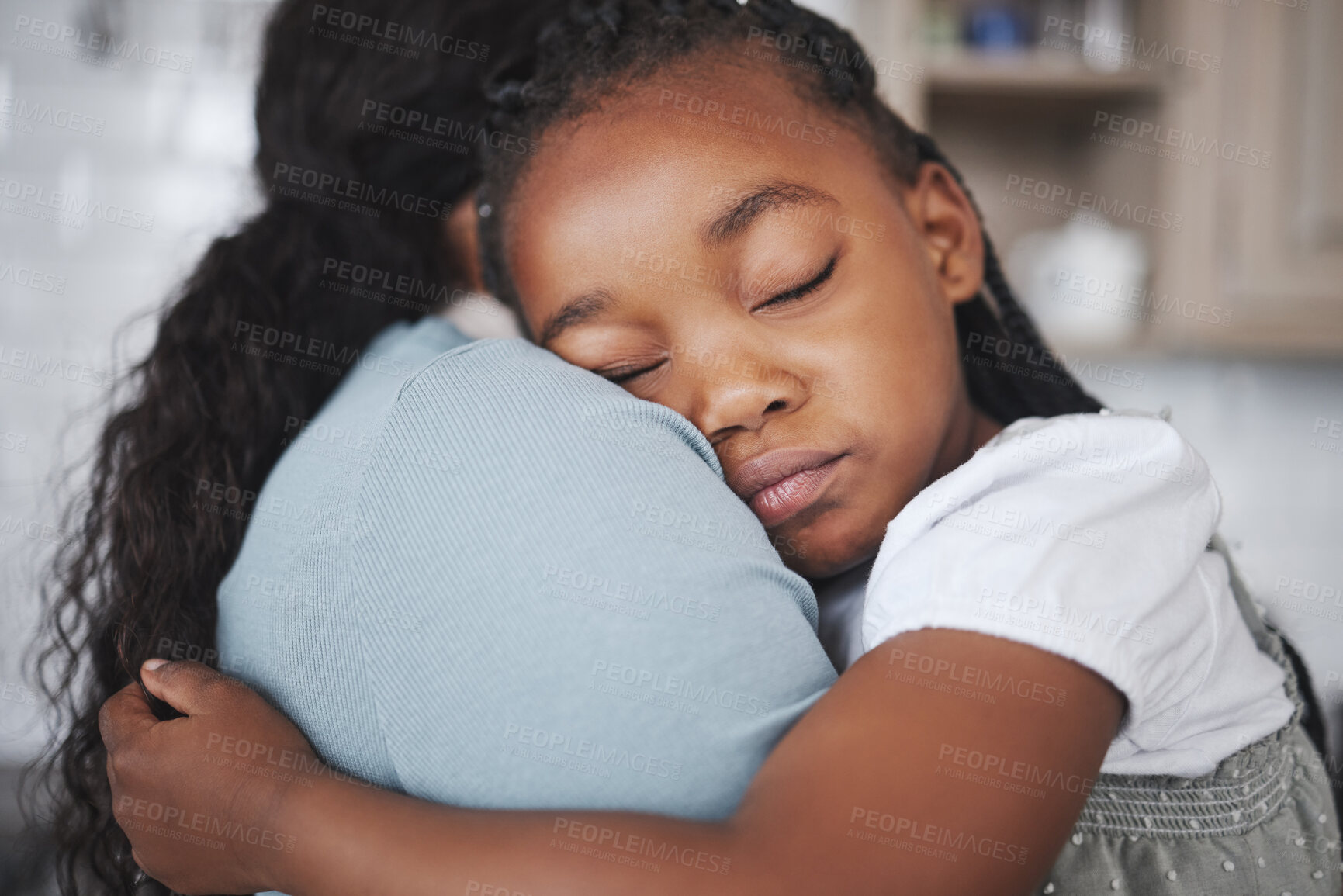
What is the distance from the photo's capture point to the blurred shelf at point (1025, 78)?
2111 mm

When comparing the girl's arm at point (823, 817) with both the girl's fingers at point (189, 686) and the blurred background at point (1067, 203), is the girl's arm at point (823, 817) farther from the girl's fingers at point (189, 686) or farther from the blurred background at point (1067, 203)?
the blurred background at point (1067, 203)

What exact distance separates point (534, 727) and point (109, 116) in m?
2.66

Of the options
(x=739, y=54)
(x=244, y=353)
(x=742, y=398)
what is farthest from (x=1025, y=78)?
(x=244, y=353)

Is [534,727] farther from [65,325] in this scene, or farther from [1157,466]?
[65,325]

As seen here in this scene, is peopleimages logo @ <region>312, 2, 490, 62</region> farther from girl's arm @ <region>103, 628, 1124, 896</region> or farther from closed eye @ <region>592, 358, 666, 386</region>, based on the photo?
girl's arm @ <region>103, 628, 1124, 896</region>

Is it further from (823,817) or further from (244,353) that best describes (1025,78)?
(823,817)

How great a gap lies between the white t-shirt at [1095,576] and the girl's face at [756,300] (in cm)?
15

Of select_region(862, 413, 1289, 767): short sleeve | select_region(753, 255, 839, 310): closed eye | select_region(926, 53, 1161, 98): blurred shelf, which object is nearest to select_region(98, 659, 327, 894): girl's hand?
select_region(862, 413, 1289, 767): short sleeve

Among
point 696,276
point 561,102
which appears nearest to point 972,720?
point 696,276

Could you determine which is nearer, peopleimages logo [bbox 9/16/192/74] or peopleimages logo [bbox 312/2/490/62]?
peopleimages logo [bbox 312/2/490/62]

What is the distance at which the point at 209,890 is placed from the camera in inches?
22.1

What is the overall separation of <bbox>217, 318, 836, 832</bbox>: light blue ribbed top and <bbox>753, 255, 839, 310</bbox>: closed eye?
262 millimetres

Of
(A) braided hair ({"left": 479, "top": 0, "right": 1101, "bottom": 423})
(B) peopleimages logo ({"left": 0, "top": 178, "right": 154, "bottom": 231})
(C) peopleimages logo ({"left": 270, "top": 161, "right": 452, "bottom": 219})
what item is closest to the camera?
(A) braided hair ({"left": 479, "top": 0, "right": 1101, "bottom": 423})

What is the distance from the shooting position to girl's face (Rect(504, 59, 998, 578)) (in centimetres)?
79
